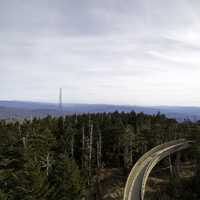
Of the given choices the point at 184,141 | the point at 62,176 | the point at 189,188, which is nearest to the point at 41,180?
the point at 62,176

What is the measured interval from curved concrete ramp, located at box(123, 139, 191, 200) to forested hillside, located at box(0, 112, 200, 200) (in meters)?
3.03

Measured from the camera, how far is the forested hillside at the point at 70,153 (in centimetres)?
2808

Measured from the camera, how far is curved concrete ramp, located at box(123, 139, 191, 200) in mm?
36781

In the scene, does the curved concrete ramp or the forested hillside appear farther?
the curved concrete ramp

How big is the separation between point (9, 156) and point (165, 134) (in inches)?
1479

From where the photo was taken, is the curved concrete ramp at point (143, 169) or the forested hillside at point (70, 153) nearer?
the forested hillside at point (70, 153)

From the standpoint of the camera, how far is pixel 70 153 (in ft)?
168

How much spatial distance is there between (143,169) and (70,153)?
45.0ft

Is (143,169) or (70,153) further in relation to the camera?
(70,153)

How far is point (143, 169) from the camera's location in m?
45.0

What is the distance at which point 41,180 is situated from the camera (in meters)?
26.7

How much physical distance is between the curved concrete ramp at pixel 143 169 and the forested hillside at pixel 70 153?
9.95 feet

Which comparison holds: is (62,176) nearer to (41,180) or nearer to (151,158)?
(41,180)

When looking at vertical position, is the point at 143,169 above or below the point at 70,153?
below
